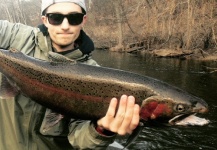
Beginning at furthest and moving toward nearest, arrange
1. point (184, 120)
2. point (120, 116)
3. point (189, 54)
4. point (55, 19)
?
point (189, 54)
point (55, 19)
point (184, 120)
point (120, 116)

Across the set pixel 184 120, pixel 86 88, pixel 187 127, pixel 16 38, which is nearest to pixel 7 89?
pixel 16 38

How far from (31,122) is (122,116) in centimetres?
89

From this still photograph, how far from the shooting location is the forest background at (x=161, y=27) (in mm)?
20875

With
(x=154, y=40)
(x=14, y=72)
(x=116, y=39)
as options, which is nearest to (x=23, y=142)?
(x=14, y=72)

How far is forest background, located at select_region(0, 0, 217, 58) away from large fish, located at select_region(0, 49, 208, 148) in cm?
1904

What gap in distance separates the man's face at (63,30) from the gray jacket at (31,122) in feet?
0.28

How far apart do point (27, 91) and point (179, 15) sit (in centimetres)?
2123

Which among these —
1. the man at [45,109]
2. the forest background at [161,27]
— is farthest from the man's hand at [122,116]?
the forest background at [161,27]

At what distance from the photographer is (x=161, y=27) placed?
2495cm

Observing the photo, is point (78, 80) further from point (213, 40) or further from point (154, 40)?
point (154, 40)

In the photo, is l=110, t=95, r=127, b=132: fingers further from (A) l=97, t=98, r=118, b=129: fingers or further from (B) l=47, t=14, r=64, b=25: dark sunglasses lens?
(B) l=47, t=14, r=64, b=25: dark sunglasses lens

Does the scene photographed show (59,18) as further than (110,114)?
Yes

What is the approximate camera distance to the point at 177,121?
2322 millimetres

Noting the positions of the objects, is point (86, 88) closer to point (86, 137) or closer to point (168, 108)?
point (86, 137)
